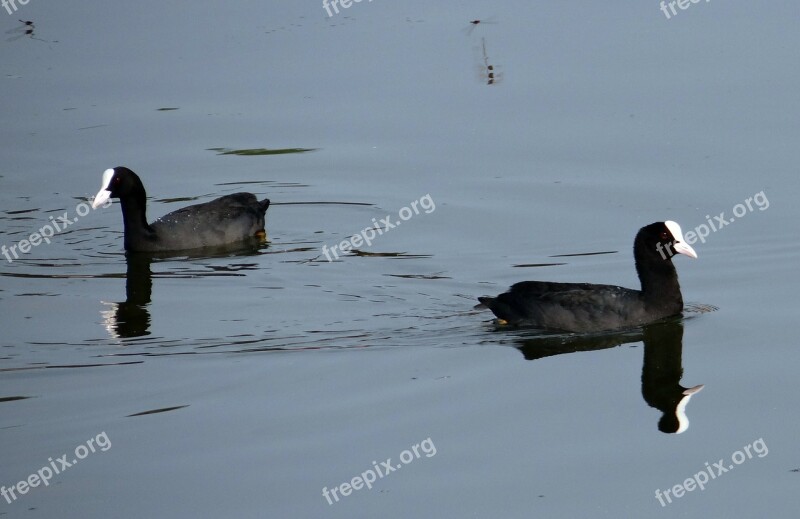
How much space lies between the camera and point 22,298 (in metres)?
11.3

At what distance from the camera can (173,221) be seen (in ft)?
42.7

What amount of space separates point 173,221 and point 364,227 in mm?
1877

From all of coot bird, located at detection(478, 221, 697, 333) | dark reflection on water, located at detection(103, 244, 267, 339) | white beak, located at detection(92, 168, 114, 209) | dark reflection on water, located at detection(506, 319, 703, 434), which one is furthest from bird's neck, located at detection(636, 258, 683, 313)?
white beak, located at detection(92, 168, 114, 209)

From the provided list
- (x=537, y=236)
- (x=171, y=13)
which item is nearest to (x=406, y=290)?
(x=537, y=236)

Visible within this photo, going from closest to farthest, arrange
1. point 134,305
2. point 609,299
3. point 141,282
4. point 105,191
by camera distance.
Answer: point 609,299 → point 134,305 → point 141,282 → point 105,191

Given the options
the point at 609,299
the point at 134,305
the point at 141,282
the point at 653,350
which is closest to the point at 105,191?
the point at 141,282

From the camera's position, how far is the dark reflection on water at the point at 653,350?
29.3 ft

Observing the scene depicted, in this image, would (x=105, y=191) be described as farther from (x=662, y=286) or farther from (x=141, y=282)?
(x=662, y=286)

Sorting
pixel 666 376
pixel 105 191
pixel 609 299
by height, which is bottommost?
pixel 666 376

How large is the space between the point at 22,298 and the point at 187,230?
2.14 m

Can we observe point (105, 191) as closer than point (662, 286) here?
No

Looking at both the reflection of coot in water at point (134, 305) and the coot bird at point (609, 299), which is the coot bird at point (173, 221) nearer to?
the reflection of coot in water at point (134, 305)

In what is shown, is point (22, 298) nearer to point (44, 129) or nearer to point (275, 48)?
point (44, 129)

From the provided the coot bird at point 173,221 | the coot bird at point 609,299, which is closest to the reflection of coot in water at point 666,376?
the coot bird at point 609,299
